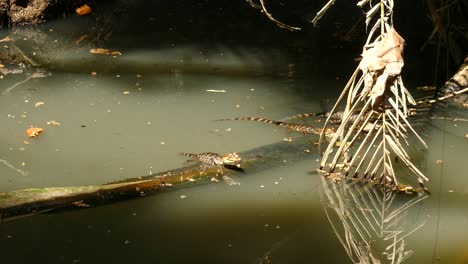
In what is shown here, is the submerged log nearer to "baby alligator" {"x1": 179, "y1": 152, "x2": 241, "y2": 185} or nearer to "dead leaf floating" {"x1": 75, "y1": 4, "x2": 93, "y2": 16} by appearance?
"baby alligator" {"x1": 179, "y1": 152, "x2": 241, "y2": 185}

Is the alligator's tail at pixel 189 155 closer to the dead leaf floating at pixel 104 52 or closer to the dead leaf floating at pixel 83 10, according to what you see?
the dead leaf floating at pixel 104 52

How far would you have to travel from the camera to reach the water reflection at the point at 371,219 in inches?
84.0

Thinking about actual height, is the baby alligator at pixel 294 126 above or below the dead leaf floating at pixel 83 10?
below

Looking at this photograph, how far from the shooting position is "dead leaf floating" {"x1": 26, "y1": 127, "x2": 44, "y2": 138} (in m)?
2.74

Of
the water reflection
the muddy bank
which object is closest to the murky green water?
the water reflection

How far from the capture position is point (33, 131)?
2754 millimetres

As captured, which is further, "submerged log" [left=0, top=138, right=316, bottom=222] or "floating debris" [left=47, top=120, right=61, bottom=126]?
"floating debris" [left=47, top=120, right=61, bottom=126]

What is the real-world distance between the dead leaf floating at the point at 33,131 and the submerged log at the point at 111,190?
20.1 inches

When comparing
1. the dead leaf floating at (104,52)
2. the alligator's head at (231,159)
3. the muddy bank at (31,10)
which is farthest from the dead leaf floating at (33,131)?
the muddy bank at (31,10)

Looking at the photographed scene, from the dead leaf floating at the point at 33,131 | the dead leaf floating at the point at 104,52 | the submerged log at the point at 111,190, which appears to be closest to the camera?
the submerged log at the point at 111,190

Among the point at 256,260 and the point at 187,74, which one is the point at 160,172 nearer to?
the point at 256,260

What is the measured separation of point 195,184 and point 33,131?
749 millimetres

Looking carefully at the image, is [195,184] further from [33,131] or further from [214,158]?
[33,131]

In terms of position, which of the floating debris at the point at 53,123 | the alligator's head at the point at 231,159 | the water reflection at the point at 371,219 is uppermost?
the floating debris at the point at 53,123
